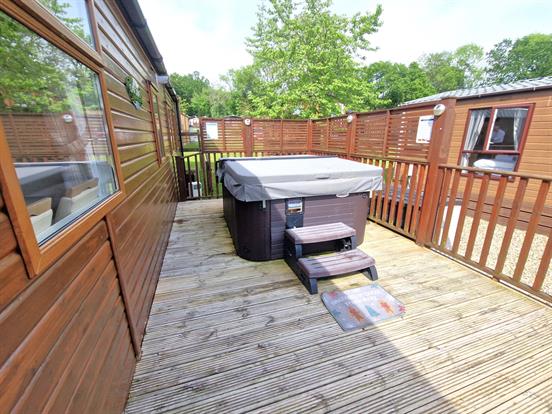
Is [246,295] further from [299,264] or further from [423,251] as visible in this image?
[423,251]

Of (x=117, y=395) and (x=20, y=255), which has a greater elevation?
(x=20, y=255)

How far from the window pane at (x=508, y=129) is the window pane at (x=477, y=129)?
178 millimetres

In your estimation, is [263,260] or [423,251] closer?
[263,260]

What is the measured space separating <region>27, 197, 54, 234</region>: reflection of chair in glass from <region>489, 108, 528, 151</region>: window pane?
297 inches

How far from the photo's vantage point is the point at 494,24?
2138cm

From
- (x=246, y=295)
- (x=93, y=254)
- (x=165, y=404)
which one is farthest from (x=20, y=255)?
(x=246, y=295)

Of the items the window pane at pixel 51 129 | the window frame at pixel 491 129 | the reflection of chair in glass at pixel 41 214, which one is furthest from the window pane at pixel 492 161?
the reflection of chair in glass at pixel 41 214

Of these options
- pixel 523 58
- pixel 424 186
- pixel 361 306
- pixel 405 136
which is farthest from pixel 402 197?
pixel 523 58

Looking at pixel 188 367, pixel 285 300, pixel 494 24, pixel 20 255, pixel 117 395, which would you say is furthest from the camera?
pixel 494 24

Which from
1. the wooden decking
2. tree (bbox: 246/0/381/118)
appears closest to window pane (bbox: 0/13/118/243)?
the wooden decking

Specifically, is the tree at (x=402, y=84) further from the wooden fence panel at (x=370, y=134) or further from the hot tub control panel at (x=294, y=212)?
the hot tub control panel at (x=294, y=212)

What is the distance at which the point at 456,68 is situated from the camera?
33.6 m

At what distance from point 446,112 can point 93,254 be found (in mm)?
3402

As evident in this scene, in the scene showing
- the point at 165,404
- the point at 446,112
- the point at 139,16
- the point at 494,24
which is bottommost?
the point at 165,404
